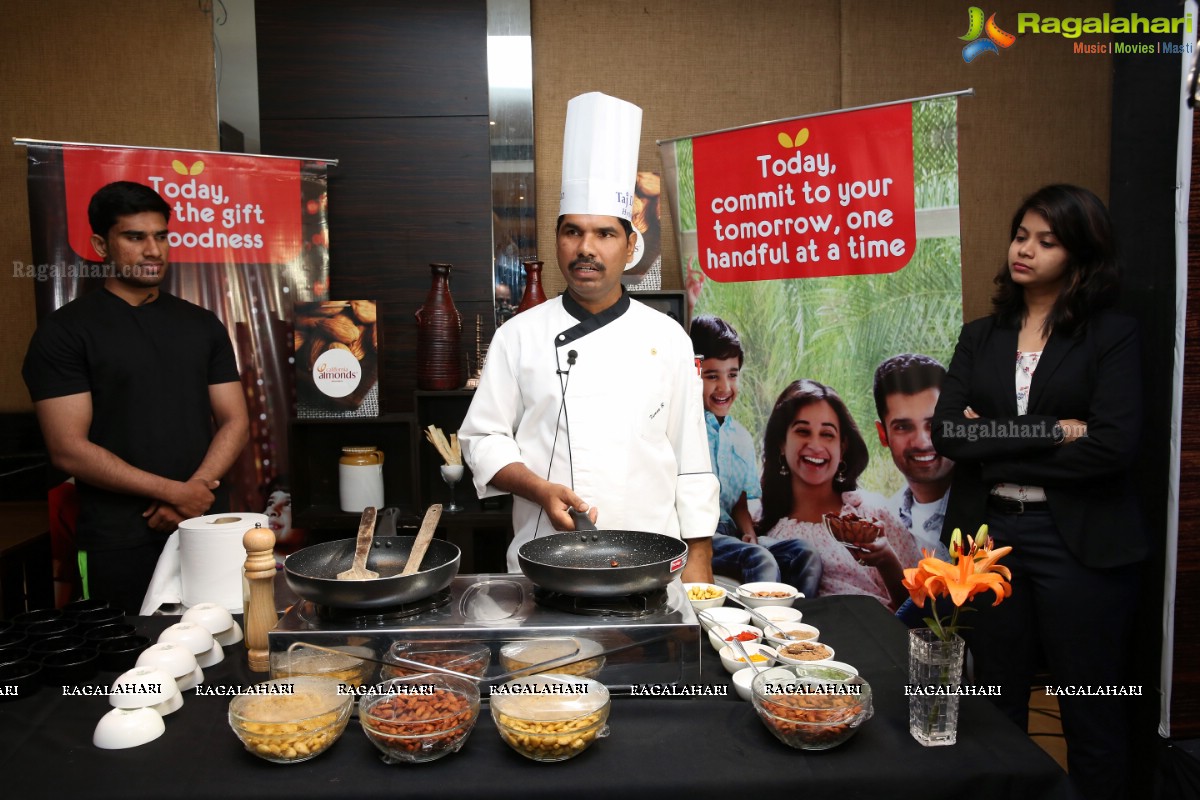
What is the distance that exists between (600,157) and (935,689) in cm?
153

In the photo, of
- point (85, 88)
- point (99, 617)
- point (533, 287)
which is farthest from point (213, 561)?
point (85, 88)

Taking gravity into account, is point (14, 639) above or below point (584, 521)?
below

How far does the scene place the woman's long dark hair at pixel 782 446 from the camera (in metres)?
3.08

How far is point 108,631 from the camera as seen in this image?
5.32 feet

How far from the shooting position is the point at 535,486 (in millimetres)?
1879

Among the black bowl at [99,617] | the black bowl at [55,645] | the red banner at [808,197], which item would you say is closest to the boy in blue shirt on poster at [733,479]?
the red banner at [808,197]

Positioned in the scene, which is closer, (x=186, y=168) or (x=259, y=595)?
(x=259, y=595)

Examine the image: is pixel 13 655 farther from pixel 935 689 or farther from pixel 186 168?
pixel 186 168

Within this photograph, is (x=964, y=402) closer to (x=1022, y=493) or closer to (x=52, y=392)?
(x=1022, y=493)

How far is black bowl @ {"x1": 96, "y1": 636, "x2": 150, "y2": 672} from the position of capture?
5.01ft

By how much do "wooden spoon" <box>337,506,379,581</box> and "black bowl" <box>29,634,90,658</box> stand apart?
0.51m

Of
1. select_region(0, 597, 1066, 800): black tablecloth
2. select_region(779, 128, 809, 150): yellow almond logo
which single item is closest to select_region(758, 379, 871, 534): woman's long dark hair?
select_region(779, 128, 809, 150): yellow almond logo

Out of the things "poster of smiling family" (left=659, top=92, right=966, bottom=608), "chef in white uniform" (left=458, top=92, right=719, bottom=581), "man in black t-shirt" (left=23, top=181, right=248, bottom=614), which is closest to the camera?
"chef in white uniform" (left=458, top=92, right=719, bottom=581)

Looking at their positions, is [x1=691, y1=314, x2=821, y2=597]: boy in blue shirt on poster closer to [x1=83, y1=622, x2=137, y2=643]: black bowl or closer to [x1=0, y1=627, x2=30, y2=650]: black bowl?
[x1=83, y1=622, x2=137, y2=643]: black bowl
